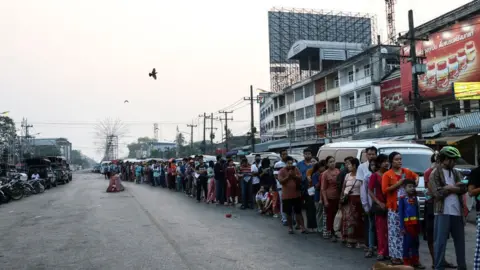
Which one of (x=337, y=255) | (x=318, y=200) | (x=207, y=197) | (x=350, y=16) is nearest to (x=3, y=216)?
(x=207, y=197)

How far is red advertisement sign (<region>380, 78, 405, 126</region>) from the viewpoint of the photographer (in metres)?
36.2

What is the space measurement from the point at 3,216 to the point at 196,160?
878cm

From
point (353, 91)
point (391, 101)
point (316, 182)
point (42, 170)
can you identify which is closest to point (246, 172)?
point (316, 182)

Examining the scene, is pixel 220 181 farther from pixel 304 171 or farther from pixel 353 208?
pixel 353 208

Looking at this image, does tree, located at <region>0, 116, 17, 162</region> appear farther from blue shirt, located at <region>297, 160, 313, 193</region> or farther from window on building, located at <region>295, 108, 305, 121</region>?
blue shirt, located at <region>297, 160, 313, 193</region>

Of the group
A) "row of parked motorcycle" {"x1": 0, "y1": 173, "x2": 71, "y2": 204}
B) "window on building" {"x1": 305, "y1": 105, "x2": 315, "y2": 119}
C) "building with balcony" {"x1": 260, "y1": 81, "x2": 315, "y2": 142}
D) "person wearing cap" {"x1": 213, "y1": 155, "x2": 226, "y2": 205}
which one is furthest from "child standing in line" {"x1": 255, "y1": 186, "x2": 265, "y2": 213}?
"window on building" {"x1": 305, "y1": 105, "x2": 315, "y2": 119}

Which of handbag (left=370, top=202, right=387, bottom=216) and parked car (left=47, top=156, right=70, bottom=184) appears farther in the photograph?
parked car (left=47, top=156, right=70, bottom=184)

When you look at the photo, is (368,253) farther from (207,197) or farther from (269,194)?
(207,197)

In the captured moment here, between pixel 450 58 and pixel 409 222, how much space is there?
25078 millimetres

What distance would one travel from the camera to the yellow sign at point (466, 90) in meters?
25.1

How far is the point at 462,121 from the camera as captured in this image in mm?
22750

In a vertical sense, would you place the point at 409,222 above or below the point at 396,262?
above

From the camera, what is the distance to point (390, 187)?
6.35m

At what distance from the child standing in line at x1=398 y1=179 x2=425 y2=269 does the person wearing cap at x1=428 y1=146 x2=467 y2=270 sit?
38 cm
